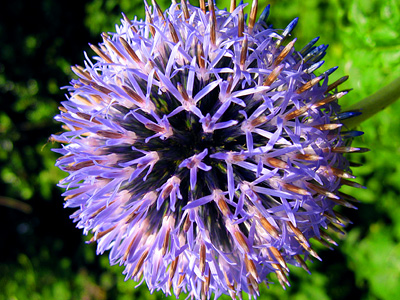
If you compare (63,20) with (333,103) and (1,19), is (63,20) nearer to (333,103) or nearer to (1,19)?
(1,19)

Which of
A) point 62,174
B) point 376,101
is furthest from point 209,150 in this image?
point 62,174

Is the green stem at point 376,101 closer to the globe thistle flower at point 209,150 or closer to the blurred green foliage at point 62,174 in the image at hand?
the globe thistle flower at point 209,150

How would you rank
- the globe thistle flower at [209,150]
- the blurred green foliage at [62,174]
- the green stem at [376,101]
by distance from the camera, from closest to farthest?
the globe thistle flower at [209,150], the green stem at [376,101], the blurred green foliage at [62,174]

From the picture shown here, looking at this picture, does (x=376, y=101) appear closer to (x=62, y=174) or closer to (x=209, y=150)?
(x=209, y=150)

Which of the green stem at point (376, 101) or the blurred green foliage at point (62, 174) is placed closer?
the green stem at point (376, 101)

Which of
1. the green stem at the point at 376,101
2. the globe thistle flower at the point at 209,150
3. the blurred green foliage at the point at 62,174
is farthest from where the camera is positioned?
the blurred green foliage at the point at 62,174

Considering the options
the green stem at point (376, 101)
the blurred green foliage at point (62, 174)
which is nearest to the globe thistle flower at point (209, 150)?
the green stem at point (376, 101)
